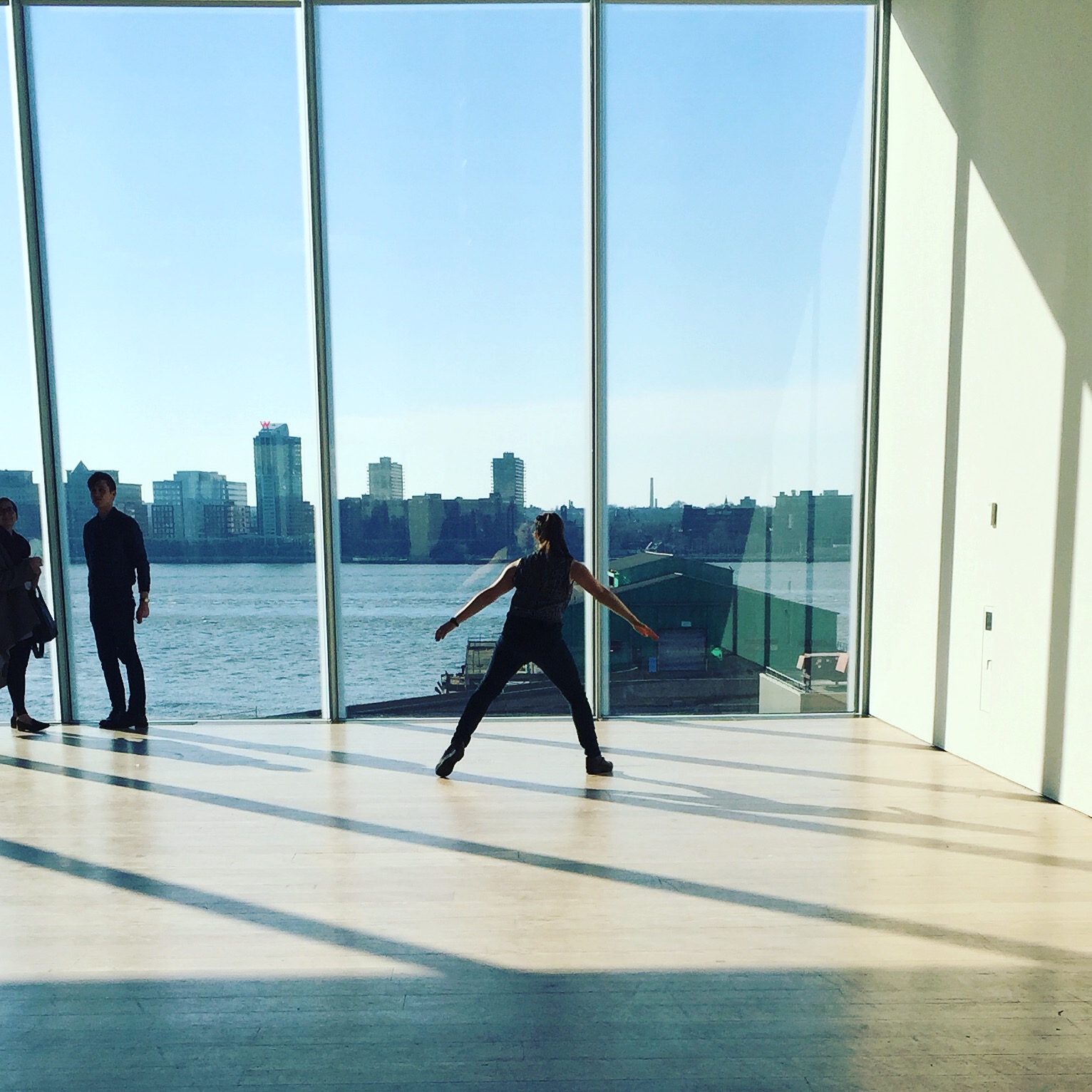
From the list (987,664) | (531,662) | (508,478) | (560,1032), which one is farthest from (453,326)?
(560,1032)

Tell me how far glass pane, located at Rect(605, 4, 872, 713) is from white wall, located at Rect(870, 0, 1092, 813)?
263mm

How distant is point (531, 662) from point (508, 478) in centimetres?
155

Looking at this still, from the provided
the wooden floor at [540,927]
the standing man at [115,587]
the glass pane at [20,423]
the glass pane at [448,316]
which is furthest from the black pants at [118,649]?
the glass pane at [448,316]

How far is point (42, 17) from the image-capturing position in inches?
201

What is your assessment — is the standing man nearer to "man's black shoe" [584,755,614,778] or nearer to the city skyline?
the city skyline

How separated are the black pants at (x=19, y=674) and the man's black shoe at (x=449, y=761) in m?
2.49

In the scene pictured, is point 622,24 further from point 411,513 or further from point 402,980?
point 402,980

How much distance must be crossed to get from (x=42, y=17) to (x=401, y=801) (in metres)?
4.64

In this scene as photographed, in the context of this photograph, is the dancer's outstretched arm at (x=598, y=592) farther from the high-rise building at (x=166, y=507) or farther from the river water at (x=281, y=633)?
the high-rise building at (x=166, y=507)

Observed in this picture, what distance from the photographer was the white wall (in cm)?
→ 378

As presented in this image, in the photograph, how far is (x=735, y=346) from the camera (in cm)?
543

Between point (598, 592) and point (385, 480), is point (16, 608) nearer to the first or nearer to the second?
point (385, 480)

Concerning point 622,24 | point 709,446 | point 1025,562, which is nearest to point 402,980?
point 1025,562

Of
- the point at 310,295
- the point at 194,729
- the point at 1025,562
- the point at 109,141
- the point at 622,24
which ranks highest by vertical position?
the point at 622,24
